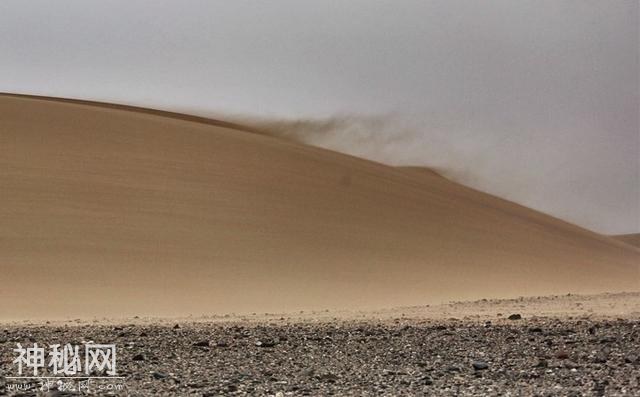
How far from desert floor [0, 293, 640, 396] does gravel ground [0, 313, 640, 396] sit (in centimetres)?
1

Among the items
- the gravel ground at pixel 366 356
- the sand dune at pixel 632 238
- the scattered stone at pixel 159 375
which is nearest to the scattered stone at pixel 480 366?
the gravel ground at pixel 366 356

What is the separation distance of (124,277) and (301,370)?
7920 millimetres

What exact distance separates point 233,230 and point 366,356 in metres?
10.4

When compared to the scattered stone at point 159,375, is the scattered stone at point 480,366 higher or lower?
higher

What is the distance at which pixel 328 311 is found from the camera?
41.8ft

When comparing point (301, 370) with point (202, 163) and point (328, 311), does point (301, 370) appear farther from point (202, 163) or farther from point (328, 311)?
point (202, 163)

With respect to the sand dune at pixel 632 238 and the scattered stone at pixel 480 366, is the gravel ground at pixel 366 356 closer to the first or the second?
the scattered stone at pixel 480 366

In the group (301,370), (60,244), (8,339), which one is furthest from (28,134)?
(301,370)

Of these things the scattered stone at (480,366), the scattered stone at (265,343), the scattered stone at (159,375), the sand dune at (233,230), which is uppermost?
the sand dune at (233,230)

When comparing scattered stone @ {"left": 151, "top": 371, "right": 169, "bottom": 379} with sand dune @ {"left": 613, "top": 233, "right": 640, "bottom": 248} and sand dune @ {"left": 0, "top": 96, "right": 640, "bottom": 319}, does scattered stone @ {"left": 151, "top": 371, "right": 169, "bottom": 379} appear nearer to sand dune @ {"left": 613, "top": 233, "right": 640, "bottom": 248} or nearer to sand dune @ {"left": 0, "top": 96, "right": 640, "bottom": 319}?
sand dune @ {"left": 0, "top": 96, "right": 640, "bottom": 319}

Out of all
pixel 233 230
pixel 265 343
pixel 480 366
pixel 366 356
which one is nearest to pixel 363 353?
pixel 366 356

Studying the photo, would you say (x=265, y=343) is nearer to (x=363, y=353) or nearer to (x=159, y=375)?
(x=363, y=353)

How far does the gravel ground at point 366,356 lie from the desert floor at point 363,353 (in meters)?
0.01

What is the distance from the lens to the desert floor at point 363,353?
6.52 metres
